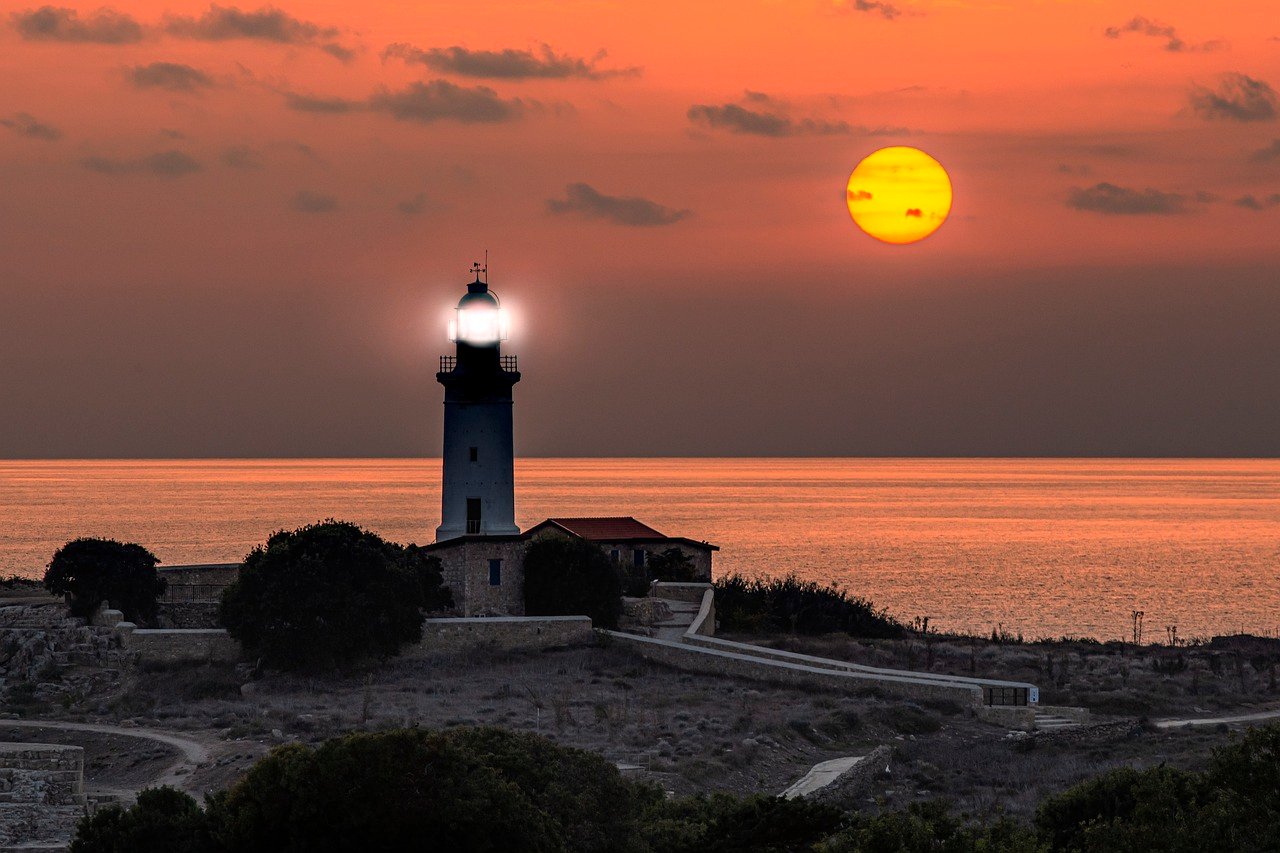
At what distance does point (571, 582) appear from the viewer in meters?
47.5

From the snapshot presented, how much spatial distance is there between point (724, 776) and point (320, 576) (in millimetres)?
14690

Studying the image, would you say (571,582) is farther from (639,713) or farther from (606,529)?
(639,713)

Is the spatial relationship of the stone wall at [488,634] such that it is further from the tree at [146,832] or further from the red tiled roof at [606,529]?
the tree at [146,832]

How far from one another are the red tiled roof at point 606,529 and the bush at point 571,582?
4276 mm

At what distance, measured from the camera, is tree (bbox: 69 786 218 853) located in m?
21.3

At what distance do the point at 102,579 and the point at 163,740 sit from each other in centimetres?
1081

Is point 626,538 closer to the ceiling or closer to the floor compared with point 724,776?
closer to the ceiling

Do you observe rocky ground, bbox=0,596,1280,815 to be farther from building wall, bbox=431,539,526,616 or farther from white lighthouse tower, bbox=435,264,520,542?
white lighthouse tower, bbox=435,264,520,542

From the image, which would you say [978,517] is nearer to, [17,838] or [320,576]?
[320,576]

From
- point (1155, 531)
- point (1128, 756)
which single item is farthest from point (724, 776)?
point (1155, 531)

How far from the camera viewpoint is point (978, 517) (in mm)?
184000

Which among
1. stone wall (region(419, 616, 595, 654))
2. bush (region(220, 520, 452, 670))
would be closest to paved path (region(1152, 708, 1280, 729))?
stone wall (region(419, 616, 595, 654))

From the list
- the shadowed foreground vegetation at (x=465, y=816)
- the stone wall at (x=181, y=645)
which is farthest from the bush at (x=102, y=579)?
the shadowed foreground vegetation at (x=465, y=816)

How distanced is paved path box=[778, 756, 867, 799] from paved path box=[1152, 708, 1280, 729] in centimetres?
812
